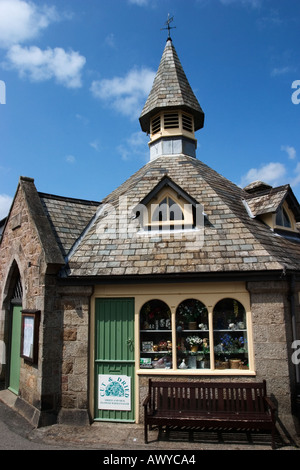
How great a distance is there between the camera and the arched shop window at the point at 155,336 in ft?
24.1

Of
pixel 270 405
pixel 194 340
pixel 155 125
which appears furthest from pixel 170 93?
pixel 270 405

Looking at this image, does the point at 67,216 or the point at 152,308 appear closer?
the point at 152,308

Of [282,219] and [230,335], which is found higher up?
[282,219]

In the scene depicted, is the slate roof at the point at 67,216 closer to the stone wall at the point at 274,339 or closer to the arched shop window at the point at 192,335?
the arched shop window at the point at 192,335

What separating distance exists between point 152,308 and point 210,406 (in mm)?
2302

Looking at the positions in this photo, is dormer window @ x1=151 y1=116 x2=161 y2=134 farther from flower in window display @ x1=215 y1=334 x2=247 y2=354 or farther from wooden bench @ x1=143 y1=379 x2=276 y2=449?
wooden bench @ x1=143 y1=379 x2=276 y2=449

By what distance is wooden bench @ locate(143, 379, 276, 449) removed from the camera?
19.9ft

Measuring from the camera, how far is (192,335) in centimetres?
742

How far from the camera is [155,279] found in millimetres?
7297

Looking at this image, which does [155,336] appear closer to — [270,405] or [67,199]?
[270,405]

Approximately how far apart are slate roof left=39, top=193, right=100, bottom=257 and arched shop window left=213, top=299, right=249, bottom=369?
13.1ft

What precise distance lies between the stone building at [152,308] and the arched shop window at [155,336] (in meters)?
0.02

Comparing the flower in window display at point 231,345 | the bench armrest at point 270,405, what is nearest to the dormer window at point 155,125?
the flower in window display at point 231,345
